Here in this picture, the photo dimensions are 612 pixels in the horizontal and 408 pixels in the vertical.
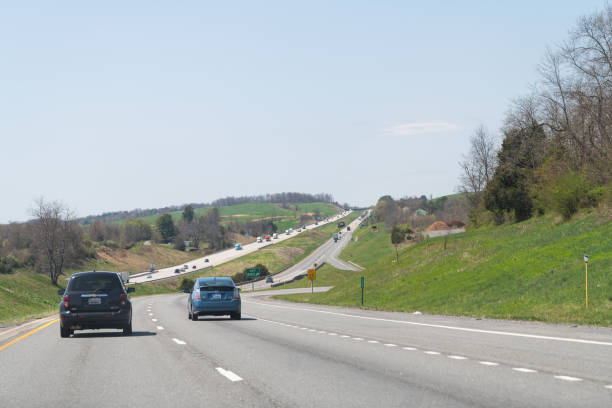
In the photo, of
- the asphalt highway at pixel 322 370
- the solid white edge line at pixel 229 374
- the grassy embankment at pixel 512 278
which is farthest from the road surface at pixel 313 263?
the solid white edge line at pixel 229 374

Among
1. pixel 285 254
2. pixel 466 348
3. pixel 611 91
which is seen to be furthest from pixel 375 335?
pixel 285 254

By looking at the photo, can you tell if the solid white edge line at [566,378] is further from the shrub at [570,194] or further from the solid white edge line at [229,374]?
the shrub at [570,194]

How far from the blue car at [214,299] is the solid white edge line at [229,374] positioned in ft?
53.7

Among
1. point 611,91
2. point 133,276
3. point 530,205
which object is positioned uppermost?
point 611,91

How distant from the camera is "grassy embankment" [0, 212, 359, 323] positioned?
53.9 m

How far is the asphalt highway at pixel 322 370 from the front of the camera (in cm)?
827

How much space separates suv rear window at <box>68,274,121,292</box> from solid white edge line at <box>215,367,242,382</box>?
Answer: 9.03 metres

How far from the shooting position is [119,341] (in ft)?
57.6

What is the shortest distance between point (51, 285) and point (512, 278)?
7789cm

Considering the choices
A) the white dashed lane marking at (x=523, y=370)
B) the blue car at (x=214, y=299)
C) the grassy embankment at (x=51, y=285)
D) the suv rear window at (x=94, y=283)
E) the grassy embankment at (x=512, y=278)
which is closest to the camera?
the white dashed lane marking at (x=523, y=370)

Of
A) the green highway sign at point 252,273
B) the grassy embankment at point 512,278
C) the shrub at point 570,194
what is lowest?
the green highway sign at point 252,273

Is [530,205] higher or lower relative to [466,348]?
higher

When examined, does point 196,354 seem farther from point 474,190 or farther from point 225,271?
point 225,271

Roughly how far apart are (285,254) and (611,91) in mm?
124181
